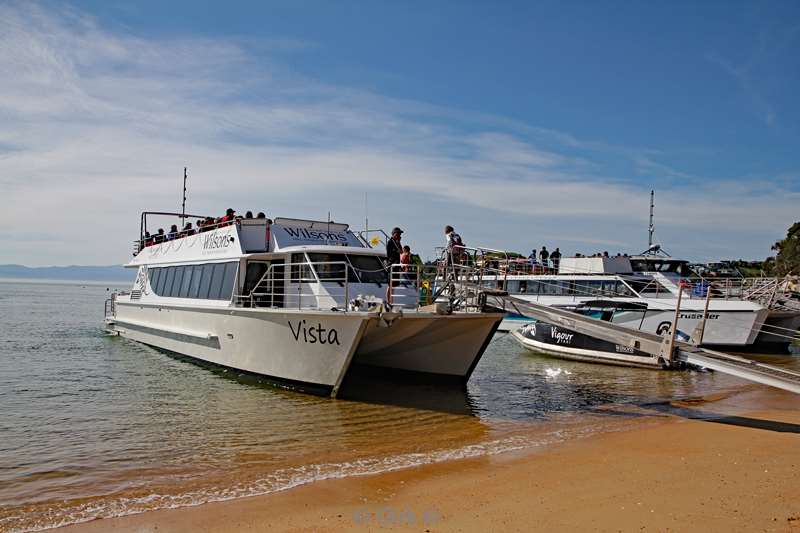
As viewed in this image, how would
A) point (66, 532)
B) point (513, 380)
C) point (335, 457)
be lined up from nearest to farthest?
point (66, 532) < point (335, 457) < point (513, 380)

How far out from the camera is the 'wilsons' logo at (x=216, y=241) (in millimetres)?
15127

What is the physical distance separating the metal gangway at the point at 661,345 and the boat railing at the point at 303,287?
287 cm

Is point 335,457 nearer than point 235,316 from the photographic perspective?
Yes

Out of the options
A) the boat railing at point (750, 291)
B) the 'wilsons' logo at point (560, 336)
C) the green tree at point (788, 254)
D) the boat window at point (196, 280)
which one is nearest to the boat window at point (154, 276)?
the boat window at point (196, 280)

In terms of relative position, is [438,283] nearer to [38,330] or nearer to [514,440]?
[514,440]

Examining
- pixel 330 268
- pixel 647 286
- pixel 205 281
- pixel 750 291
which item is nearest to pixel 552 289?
pixel 647 286

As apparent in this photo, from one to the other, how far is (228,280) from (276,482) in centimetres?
→ 774

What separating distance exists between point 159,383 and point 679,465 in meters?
11.1

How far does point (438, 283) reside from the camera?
47.6 ft

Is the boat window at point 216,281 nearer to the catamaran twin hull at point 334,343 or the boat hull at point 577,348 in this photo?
the catamaran twin hull at point 334,343

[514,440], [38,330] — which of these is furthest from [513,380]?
[38,330]

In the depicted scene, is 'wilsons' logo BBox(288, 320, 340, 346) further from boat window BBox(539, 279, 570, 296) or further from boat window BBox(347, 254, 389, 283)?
boat window BBox(539, 279, 570, 296)

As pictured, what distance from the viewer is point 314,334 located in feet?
39.2

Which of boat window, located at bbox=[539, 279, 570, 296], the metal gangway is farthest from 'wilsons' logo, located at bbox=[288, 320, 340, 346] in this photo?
boat window, located at bbox=[539, 279, 570, 296]
